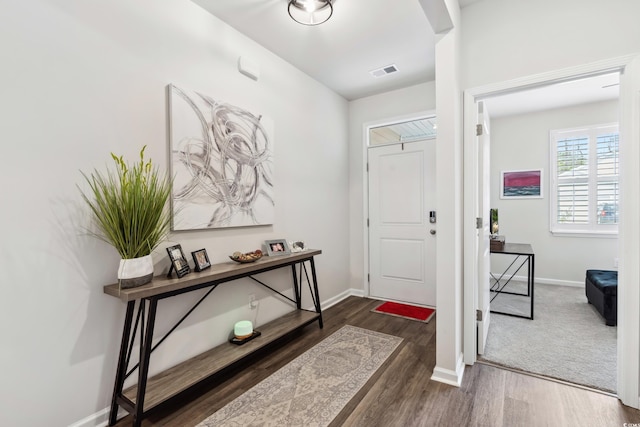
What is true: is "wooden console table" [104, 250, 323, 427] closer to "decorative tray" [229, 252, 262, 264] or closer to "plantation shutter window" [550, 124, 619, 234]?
"decorative tray" [229, 252, 262, 264]

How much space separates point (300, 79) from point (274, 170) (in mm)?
1143

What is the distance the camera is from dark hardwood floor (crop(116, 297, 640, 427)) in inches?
67.6

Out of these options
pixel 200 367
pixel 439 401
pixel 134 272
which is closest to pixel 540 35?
pixel 439 401

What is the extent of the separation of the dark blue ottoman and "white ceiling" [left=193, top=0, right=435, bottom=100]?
2.89m

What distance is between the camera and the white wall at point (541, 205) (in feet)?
14.0

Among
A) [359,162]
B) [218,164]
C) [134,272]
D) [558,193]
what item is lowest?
[134,272]

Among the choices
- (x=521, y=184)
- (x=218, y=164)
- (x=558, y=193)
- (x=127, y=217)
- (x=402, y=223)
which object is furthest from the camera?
(x=521, y=184)

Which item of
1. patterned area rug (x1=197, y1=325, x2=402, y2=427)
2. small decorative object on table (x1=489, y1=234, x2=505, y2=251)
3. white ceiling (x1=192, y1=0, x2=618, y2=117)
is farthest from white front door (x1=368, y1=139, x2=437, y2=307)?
patterned area rug (x1=197, y1=325, x2=402, y2=427)

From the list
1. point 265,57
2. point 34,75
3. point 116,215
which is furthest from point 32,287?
point 265,57

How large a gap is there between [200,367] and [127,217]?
44.2 inches

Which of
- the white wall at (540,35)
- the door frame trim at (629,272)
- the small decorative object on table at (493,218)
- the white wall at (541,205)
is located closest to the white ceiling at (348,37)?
the white wall at (540,35)

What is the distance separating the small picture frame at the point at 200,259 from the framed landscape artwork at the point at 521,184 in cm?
478

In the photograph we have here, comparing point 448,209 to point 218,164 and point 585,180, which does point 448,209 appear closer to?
point 218,164

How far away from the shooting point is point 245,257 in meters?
2.37
